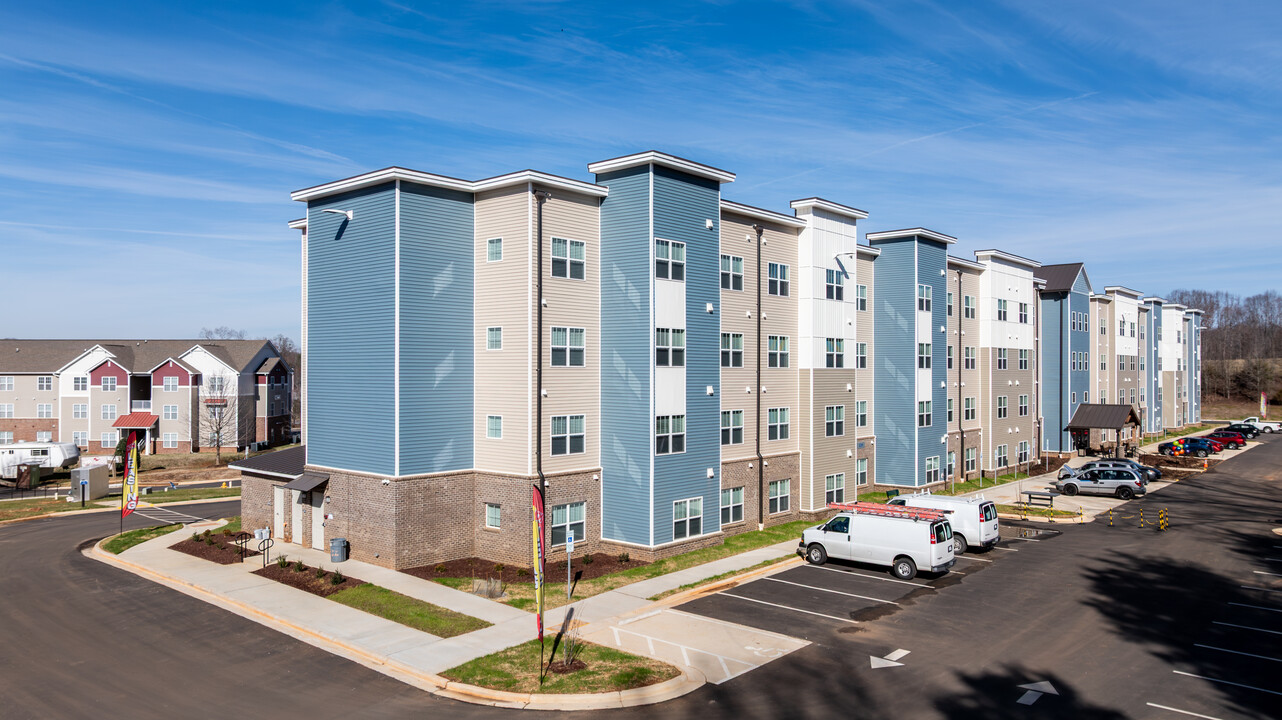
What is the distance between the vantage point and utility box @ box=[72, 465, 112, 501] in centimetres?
4591

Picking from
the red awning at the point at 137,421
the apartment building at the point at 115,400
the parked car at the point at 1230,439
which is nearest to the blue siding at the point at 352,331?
the apartment building at the point at 115,400

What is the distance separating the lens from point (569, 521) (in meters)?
27.6

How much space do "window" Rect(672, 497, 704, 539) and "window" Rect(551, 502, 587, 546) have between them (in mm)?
3356

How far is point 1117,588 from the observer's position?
24.3 metres

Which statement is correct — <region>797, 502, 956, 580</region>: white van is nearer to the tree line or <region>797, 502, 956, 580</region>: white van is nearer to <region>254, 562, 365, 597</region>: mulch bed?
<region>254, 562, 365, 597</region>: mulch bed

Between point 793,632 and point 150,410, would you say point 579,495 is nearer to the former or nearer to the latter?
point 793,632

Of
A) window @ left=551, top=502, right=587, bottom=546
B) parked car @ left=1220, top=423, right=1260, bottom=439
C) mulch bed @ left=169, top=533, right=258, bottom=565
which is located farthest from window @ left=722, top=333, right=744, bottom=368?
parked car @ left=1220, top=423, right=1260, bottom=439

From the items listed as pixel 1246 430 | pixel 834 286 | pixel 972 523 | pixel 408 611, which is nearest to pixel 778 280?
pixel 834 286

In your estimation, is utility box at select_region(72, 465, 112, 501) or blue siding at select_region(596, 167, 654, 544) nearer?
blue siding at select_region(596, 167, 654, 544)

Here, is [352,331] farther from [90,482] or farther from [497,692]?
[90,482]

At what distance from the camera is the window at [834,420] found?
36375 millimetres

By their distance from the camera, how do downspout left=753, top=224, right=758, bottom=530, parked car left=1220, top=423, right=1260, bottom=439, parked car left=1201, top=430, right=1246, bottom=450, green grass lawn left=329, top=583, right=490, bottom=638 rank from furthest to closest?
parked car left=1220, top=423, right=1260, bottom=439, parked car left=1201, top=430, right=1246, bottom=450, downspout left=753, top=224, right=758, bottom=530, green grass lawn left=329, top=583, right=490, bottom=638

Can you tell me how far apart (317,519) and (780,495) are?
19.2 m

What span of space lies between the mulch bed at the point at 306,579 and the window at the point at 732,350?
16.1 m
